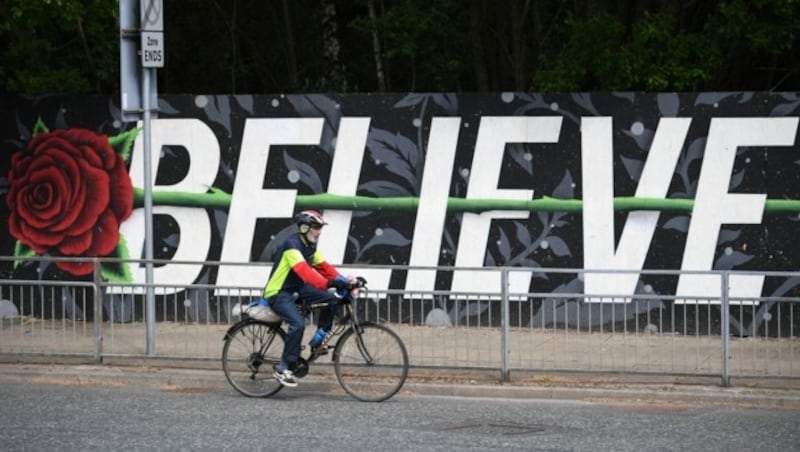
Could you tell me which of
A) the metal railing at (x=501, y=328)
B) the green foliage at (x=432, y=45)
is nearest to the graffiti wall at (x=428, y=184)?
the metal railing at (x=501, y=328)

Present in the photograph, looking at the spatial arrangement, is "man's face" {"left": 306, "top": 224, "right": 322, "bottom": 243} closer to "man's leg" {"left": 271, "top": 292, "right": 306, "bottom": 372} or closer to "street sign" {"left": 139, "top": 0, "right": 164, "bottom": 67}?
"man's leg" {"left": 271, "top": 292, "right": 306, "bottom": 372}

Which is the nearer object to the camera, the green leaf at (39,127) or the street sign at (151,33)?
the street sign at (151,33)

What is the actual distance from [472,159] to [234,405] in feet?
17.4

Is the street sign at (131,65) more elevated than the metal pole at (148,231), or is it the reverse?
the street sign at (131,65)

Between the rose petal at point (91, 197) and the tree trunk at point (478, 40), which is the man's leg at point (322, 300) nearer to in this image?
the rose petal at point (91, 197)

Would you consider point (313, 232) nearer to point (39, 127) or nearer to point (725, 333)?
point (725, 333)

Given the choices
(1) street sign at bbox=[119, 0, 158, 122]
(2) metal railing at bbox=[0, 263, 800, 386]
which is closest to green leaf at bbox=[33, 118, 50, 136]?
(1) street sign at bbox=[119, 0, 158, 122]

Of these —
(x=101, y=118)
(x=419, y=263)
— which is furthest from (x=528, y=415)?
(x=101, y=118)

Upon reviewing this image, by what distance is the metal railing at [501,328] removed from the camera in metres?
13.2

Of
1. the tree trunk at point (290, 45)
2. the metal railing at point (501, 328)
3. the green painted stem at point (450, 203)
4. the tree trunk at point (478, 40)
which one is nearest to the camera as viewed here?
the metal railing at point (501, 328)

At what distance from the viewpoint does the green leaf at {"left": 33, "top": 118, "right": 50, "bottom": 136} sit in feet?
56.9

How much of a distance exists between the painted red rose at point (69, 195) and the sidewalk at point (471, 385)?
Result: 3171 millimetres

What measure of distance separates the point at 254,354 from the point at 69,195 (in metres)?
5.54

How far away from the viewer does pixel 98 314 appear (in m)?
14.2
